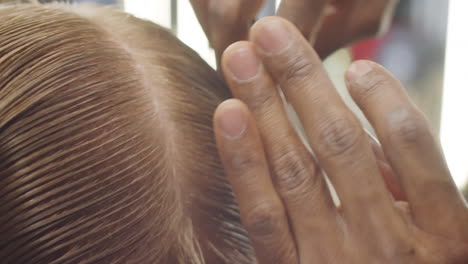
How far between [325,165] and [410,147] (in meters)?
0.10

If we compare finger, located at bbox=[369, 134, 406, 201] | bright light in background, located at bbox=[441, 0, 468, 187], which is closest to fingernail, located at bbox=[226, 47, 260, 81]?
finger, located at bbox=[369, 134, 406, 201]

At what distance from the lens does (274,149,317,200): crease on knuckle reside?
648 millimetres

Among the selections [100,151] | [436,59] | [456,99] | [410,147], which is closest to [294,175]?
[410,147]

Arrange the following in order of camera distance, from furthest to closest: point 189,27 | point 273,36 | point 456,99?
point 456,99
point 189,27
point 273,36

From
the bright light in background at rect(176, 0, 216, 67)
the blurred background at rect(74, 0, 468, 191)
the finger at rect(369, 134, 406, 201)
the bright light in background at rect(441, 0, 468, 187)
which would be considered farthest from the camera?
the bright light in background at rect(441, 0, 468, 187)

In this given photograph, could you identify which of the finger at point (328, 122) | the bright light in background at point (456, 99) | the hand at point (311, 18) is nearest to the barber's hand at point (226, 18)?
the hand at point (311, 18)

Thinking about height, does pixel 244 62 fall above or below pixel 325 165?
above

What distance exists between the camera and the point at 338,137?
0.63m

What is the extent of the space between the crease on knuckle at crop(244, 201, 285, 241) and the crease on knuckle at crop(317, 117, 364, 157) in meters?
0.09

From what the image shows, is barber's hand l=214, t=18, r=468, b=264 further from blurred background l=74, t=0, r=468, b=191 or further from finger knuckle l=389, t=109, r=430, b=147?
blurred background l=74, t=0, r=468, b=191

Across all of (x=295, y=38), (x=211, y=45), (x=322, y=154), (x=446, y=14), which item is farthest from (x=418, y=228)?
(x=446, y=14)

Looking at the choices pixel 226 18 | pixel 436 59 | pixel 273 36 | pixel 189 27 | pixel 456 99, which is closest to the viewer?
pixel 273 36

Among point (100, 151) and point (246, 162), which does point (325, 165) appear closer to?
point (246, 162)

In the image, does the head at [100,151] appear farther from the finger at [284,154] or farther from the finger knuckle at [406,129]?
the finger knuckle at [406,129]
